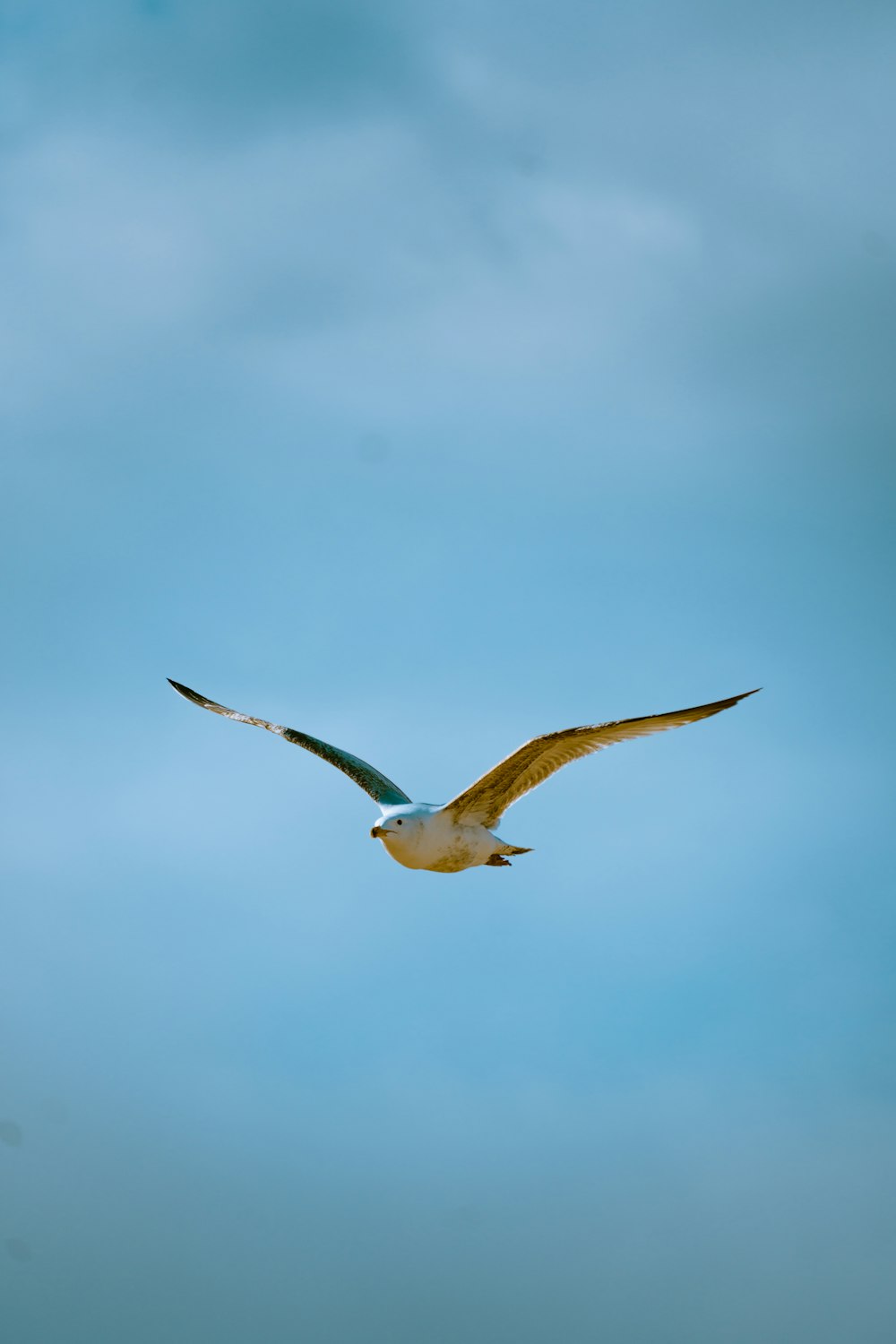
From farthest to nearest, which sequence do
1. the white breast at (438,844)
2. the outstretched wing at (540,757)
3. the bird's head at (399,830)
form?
the white breast at (438,844)
the bird's head at (399,830)
the outstretched wing at (540,757)

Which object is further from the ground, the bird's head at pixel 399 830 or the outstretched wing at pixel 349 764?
the outstretched wing at pixel 349 764

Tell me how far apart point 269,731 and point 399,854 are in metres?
6.08

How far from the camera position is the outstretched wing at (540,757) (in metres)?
24.2

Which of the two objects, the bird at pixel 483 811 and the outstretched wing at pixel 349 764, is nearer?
the bird at pixel 483 811

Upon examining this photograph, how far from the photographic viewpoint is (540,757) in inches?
1007

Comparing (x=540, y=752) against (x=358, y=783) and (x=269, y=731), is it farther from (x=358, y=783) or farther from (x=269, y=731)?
(x=269, y=731)

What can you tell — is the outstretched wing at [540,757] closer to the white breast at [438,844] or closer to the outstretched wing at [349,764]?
the white breast at [438,844]

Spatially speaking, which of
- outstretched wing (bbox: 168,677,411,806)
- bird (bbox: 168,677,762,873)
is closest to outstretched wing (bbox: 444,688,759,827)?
bird (bbox: 168,677,762,873)

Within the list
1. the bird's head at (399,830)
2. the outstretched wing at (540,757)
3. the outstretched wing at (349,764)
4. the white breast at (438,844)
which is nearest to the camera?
the outstretched wing at (540,757)

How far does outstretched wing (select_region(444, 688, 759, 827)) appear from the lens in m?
24.2

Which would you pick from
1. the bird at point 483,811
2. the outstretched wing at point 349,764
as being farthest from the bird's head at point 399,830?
the outstretched wing at point 349,764

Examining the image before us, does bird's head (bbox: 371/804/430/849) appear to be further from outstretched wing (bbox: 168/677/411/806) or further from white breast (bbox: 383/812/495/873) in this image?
outstretched wing (bbox: 168/677/411/806)

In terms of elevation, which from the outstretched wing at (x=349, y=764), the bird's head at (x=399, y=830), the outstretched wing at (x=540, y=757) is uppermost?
the outstretched wing at (x=349, y=764)

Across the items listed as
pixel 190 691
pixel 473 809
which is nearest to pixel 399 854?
pixel 473 809
